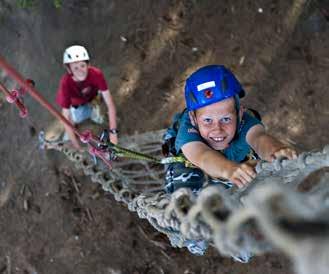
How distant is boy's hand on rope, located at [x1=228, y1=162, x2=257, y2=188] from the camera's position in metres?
1.47

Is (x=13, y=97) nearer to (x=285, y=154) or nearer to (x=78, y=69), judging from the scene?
(x=78, y=69)

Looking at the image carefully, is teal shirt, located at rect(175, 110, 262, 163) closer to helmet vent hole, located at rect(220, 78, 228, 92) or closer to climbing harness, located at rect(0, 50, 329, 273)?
→ helmet vent hole, located at rect(220, 78, 228, 92)

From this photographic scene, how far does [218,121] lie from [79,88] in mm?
1464

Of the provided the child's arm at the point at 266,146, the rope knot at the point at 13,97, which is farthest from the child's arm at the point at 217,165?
the rope knot at the point at 13,97

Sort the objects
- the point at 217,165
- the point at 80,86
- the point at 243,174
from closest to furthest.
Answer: the point at 243,174, the point at 217,165, the point at 80,86

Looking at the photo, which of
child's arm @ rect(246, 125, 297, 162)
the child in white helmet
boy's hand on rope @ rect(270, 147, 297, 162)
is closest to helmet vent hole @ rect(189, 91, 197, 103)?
child's arm @ rect(246, 125, 297, 162)

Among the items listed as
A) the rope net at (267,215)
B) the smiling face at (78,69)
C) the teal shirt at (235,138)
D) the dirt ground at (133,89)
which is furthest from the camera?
the dirt ground at (133,89)

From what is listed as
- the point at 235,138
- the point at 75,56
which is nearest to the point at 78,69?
the point at 75,56

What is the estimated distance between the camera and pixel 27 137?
387cm

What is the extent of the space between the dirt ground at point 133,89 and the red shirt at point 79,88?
587 mm

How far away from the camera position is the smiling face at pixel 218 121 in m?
2.05

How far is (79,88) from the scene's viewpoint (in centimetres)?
325

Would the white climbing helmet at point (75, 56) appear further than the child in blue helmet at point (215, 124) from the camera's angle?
Yes

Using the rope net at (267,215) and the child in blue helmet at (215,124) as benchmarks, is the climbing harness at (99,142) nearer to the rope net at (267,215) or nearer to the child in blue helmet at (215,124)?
the child in blue helmet at (215,124)
